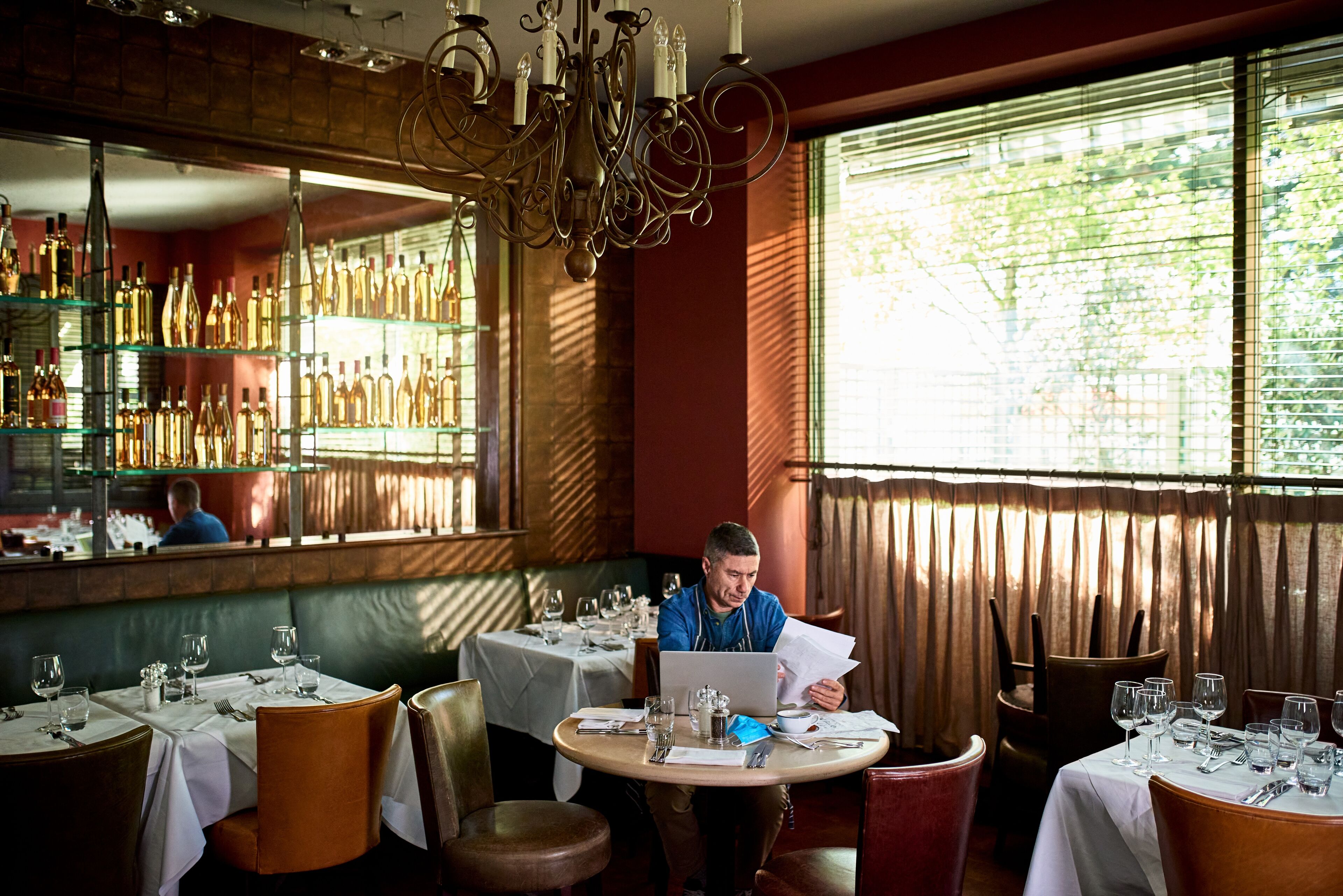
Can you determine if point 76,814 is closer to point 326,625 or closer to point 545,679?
point 545,679

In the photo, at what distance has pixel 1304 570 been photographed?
167 inches

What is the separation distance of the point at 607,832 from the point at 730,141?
387cm

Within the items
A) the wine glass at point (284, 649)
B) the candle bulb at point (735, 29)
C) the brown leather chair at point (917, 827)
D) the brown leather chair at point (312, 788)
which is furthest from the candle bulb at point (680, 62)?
the wine glass at point (284, 649)

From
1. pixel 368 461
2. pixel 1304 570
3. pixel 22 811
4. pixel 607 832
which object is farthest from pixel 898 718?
pixel 22 811

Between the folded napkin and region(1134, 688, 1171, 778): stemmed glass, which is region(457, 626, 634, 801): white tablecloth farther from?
region(1134, 688, 1171, 778): stemmed glass

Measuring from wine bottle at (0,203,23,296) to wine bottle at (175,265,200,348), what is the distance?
65 cm

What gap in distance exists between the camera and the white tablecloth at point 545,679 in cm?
433

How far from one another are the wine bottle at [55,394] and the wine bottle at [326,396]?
1.12 metres

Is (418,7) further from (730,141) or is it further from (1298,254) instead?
(1298,254)

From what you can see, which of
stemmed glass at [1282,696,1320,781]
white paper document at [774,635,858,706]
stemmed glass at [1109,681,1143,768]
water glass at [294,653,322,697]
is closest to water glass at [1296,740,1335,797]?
stemmed glass at [1282,696,1320,781]

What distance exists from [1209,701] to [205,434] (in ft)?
13.7

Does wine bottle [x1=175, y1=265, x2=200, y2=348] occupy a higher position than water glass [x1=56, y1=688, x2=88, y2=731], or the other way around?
wine bottle [x1=175, y1=265, x2=200, y2=348]

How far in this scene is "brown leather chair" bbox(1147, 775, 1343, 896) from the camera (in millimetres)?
2240

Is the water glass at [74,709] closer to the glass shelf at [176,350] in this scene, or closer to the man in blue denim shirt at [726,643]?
the man in blue denim shirt at [726,643]
